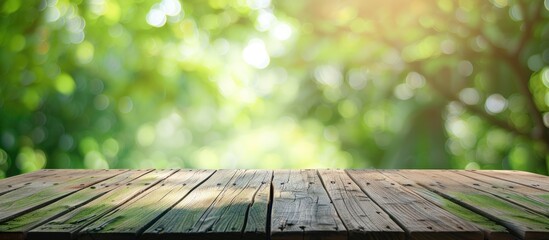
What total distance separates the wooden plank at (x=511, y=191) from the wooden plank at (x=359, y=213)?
391 millimetres

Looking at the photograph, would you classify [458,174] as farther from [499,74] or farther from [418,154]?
[499,74]

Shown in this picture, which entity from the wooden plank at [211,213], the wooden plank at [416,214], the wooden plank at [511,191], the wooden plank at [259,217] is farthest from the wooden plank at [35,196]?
the wooden plank at [511,191]

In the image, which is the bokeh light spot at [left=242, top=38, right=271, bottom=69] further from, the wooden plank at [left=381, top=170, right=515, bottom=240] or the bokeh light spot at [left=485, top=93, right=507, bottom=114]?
the wooden plank at [left=381, top=170, right=515, bottom=240]

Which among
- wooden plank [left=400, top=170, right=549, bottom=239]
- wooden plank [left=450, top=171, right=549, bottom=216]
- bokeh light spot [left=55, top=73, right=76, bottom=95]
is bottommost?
wooden plank [left=450, top=171, right=549, bottom=216]

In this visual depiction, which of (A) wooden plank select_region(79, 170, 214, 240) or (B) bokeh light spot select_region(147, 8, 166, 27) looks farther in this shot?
(B) bokeh light spot select_region(147, 8, 166, 27)

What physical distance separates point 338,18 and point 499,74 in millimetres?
1420

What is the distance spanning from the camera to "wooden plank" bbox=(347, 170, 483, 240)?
1278mm

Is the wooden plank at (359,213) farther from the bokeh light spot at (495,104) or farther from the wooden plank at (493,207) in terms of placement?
the bokeh light spot at (495,104)

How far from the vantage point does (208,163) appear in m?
12.0

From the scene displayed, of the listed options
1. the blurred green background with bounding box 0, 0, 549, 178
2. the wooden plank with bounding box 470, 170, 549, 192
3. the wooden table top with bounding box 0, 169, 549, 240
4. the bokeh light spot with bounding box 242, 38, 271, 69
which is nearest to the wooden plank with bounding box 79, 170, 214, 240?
the wooden table top with bounding box 0, 169, 549, 240

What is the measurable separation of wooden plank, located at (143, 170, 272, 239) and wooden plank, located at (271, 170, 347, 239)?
7cm

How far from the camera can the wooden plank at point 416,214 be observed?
1.28 m

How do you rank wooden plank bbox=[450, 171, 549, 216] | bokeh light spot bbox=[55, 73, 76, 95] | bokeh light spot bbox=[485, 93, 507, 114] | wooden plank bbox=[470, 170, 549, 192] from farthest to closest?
bokeh light spot bbox=[55, 73, 76, 95] < bokeh light spot bbox=[485, 93, 507, 114] < wooden plank bbox=[470, 170, 549, 192] < wooden plank bbox=[450, 171, 549, 216]

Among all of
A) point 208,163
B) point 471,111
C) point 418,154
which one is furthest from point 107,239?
point 208,163
